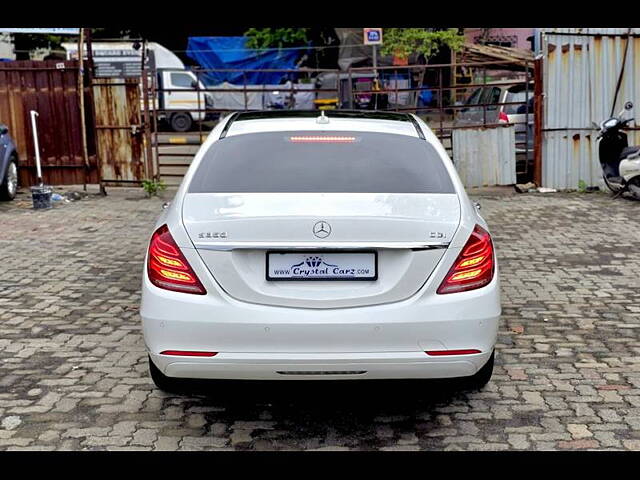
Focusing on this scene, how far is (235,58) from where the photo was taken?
2752 centimetres

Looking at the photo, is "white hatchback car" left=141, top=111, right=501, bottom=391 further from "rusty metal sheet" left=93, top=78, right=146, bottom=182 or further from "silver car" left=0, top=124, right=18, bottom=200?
"rusty metal sheet" left=93, top=78, right=146, bottom=182

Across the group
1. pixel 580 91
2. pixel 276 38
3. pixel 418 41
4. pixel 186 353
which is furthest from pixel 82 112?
pixel 276 38

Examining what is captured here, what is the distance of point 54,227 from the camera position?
992 centimetres

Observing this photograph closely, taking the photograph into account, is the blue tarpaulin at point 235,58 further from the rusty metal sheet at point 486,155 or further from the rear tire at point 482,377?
the rear tire at point 482,377

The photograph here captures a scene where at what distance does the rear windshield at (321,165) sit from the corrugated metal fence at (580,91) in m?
8.23

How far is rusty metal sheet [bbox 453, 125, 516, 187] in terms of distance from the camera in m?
12.4

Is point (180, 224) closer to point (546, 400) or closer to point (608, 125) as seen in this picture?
point (546, 400)

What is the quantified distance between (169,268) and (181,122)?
806 inches

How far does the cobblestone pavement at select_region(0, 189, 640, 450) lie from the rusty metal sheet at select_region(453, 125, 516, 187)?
470 centimetres

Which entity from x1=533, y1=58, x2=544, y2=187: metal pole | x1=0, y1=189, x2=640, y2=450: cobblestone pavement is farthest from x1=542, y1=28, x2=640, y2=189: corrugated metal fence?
x1=0, y1=189, x2=640, y2=450: cobblestone pavement

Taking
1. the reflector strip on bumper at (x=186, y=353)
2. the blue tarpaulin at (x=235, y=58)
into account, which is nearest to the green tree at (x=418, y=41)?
the blue tarpaulin at (x=235, y=58)

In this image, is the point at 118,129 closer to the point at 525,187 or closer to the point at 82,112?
the point at 82,112
